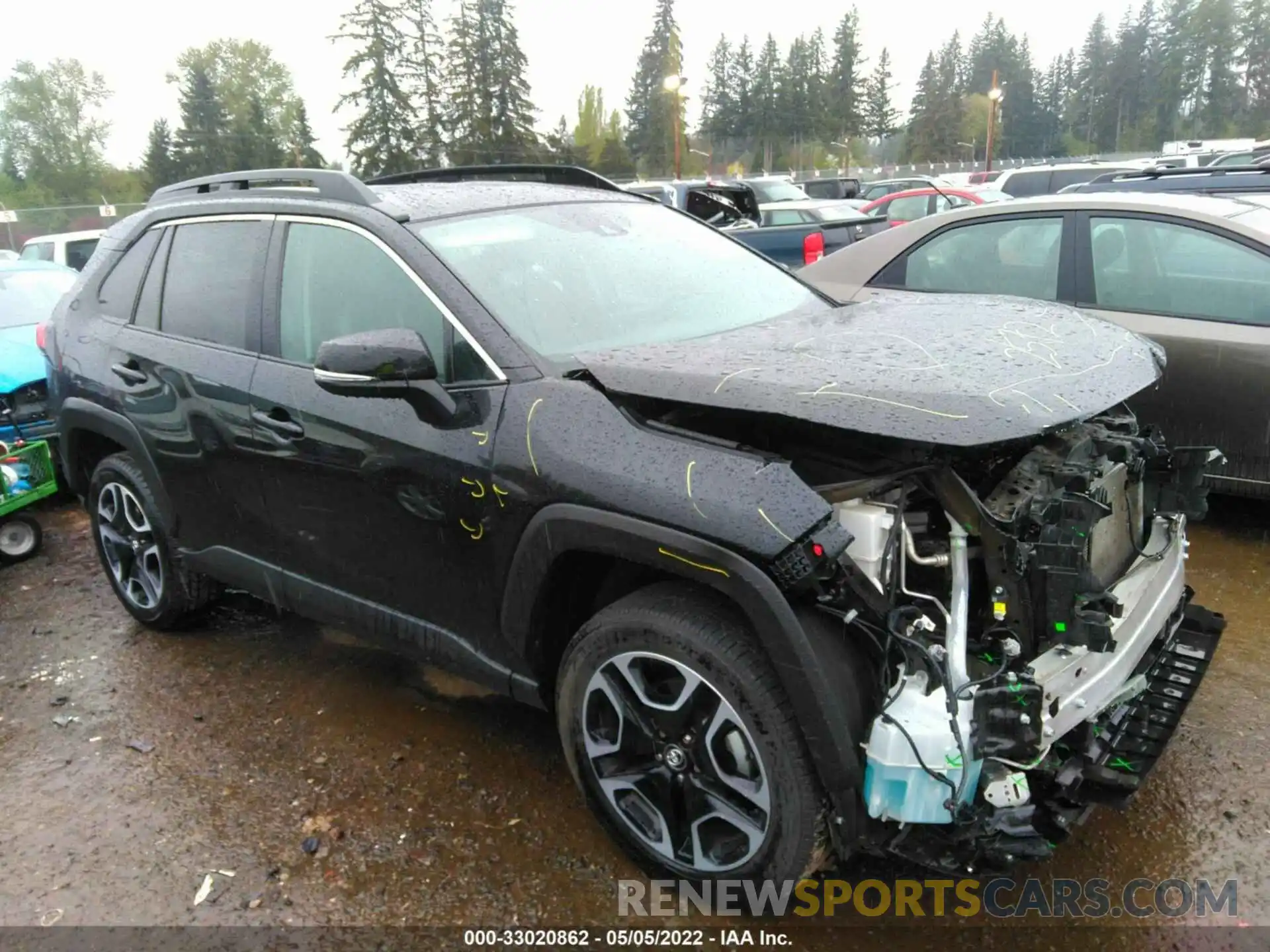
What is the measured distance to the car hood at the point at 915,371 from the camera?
2162 millimetres

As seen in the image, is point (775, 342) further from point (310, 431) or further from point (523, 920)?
point (523, 920)

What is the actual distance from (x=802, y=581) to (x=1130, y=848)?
1.47m

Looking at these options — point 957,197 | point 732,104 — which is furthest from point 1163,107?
point 957,197

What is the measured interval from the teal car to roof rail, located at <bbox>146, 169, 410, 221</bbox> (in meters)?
1.55

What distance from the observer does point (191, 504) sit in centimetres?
378

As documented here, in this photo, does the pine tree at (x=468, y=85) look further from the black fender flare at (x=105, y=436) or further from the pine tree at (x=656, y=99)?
the black fender flare at (x=105, y=436)

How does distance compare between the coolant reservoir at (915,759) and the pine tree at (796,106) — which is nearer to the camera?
the coolant reservoir at (915,759)

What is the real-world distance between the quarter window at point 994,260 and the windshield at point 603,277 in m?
1.86

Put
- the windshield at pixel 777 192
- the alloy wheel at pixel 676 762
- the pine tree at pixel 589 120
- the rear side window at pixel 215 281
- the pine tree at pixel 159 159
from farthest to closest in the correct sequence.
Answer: the pine tree at pixel 589 120, the pine tree at pixel 159 159, the windshield at pixel 777 192, the rear side window at pixel 215 281, the alloy wheel at pixel 676 762

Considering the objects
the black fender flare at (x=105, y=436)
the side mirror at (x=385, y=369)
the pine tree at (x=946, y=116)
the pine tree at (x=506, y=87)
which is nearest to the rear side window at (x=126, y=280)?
the black fender flare at (x=105, y=436)

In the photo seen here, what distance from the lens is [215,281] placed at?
3.63m

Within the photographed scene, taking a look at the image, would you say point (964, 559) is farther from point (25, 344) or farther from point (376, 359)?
point (25, 344)

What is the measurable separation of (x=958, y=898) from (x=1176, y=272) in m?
3.46

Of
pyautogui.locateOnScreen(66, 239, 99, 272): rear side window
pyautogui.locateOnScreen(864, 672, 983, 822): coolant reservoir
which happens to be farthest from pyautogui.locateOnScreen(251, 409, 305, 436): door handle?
pyautogui.locateOnScreen(66, 239, 99, 272): rear side window
